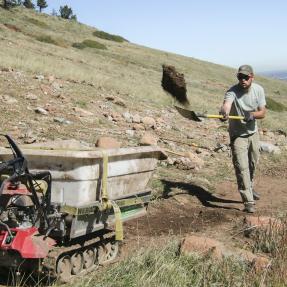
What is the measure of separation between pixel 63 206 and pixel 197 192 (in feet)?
14.2

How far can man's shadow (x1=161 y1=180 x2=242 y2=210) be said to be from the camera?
340 inches

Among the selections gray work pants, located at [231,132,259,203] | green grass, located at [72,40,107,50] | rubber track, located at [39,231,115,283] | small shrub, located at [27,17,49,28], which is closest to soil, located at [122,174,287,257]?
gray work pants, located at [231,132,259,203]

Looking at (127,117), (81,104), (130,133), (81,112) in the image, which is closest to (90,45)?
(81,104)

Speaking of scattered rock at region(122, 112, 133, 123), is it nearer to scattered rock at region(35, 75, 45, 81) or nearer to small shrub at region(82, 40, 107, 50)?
scattered rock at region(35, 75, 45, 81)

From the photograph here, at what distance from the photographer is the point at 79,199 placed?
17.4 ft

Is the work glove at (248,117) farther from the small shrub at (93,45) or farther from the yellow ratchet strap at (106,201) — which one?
the small shrub at (93,45)

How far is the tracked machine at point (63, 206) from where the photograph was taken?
4.53 m

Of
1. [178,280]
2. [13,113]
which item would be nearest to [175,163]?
[13,113]

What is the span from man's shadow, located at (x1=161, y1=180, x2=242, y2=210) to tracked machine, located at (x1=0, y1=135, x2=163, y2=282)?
8.51ft

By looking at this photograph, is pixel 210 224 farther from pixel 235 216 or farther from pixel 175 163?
pixel 175 163

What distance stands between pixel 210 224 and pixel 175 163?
3.19 m

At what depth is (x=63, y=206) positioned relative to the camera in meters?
5.09

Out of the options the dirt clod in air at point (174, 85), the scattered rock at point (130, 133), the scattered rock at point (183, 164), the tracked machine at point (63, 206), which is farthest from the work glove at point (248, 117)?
the dirt clod in air at point (174, 85)

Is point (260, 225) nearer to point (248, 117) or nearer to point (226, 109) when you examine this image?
point (226, 109)
